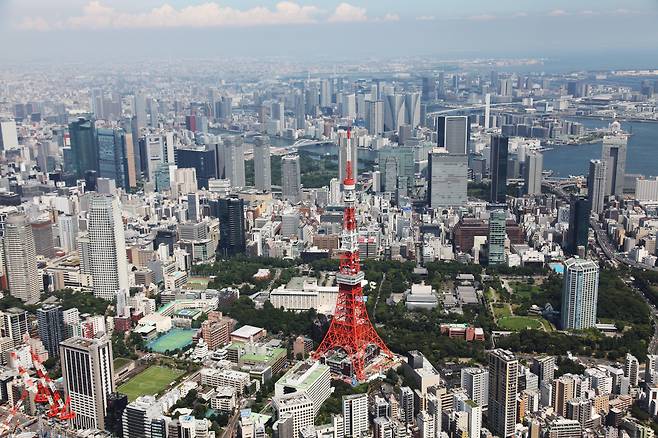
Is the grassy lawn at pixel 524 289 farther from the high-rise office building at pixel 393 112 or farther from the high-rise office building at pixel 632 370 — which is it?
the high-rise office building at pixel 393 112

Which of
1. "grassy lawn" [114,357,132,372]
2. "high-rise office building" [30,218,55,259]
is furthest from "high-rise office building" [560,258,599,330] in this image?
"high-rise office building" [30,218,55,259]

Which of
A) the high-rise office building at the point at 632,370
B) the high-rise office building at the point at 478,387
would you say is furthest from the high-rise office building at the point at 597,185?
the high-rise office building at the point at 478,387

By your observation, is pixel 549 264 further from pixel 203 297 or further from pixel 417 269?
pixel 203 297

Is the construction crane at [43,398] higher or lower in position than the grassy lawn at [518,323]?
higher

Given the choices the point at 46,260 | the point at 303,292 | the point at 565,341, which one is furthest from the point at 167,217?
the point at 565,341

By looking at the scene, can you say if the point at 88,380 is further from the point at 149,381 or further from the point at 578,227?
the point at 578,227

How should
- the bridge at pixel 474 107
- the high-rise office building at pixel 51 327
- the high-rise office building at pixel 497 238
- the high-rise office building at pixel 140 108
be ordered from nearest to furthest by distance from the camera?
the high-rise office building at pixel 51 327 → the high-rise office building at pixel 497 238 → the high-rise office building at pixel 140 108 → the bridge at pixel 474 107

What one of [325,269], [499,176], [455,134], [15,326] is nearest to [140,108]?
[455,134]
